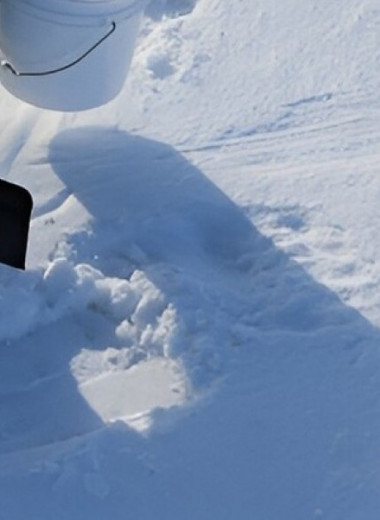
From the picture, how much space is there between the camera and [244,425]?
1.90 metres

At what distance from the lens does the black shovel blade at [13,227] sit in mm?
1907

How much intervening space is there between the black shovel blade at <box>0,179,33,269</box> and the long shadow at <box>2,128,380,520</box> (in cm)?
27

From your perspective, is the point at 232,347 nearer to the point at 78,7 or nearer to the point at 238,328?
the point at 238,328

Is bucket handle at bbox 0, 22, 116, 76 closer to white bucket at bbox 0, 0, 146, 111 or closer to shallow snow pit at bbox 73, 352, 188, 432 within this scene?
white bucket at bbox 0, 0, 146, 111

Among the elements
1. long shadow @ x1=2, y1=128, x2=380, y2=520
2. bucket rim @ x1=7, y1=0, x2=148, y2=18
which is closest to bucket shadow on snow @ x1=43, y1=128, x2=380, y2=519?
long shadow @ x1=2, y1=128, x2=380, y2=520

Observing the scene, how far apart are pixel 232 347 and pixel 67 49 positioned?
61cm

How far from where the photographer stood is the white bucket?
2.06 metres

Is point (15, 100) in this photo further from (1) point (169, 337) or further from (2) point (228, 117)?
(1) point (169, 337)

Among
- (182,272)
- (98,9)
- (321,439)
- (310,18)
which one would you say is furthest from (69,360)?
(310,18)

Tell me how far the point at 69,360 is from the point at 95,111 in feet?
2.31

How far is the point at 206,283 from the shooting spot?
214 centimetres

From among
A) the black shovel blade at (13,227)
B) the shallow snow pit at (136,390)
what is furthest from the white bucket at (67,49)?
the shallow snow pit at (136,390)

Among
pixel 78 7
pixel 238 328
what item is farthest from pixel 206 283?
pixel 78 7

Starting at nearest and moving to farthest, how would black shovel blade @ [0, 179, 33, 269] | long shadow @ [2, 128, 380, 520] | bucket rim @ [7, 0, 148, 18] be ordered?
long shadow @ [2, 128, 380, 520] < black shovel blade @ [0, 179, 33, 269] < bucket rim @ [7, 0, 148, 18]
